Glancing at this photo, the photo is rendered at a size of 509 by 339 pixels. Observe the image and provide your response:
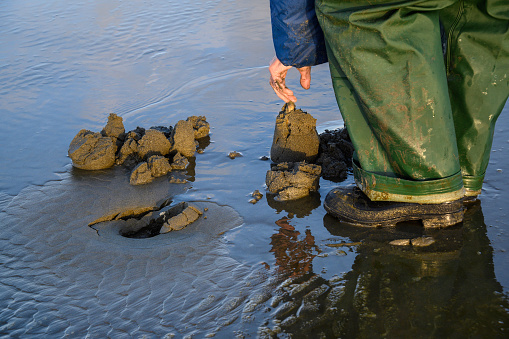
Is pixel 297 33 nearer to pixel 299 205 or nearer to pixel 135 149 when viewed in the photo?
pixel 299 205

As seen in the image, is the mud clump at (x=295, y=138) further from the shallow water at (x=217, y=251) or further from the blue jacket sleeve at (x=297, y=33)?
the blue jacket sleeve at (x=297, y=33)

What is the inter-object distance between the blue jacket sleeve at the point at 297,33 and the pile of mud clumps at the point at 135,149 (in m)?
1.09

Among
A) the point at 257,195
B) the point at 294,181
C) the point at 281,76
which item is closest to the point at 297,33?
the point at 281,76

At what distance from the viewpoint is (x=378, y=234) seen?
243cm

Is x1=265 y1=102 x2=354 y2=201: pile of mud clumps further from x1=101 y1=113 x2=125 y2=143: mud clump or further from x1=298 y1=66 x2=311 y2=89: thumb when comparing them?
x1=101 y1=113 x2=125 y2=143: mud clump

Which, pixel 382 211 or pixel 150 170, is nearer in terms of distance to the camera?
pixel 382 211

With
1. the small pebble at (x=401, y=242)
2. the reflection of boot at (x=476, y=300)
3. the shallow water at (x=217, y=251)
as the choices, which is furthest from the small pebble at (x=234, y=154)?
the reflection of boot at (x=476, y=300)

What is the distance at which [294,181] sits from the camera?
2842 mm

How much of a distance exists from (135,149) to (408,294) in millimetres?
2076

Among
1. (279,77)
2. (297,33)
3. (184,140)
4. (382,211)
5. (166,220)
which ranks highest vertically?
(297,33)

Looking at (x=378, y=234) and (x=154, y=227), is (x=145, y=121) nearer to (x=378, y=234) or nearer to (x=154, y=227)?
(x=154, y=227)

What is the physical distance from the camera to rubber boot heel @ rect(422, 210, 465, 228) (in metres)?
2.40

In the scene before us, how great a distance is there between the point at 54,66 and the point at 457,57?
4241mm

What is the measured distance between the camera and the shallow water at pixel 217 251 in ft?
6.30
